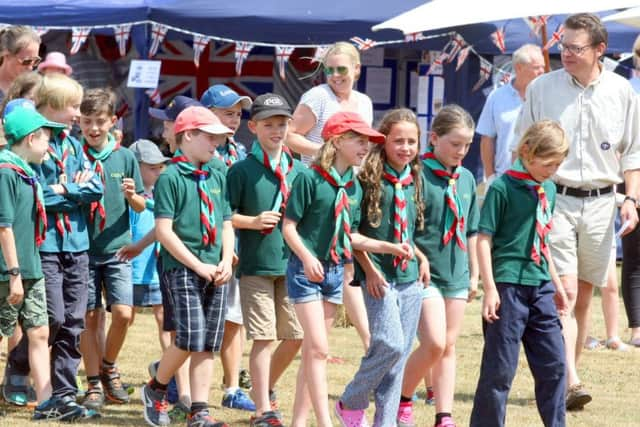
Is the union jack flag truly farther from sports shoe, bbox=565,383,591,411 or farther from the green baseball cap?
the green baseball cap

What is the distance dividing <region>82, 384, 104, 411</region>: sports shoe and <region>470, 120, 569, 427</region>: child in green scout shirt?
Answer: 2.10 meters

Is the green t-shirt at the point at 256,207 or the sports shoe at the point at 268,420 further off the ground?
the green t-shirt at the point at 256,207

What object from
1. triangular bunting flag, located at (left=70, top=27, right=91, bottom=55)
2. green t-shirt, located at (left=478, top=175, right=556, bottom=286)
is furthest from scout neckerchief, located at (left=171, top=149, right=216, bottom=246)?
triangular bunting flag, located at (left=70, top=27, right=91, bottom=55)

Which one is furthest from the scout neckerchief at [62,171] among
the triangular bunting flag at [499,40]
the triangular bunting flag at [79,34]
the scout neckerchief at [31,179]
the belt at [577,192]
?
the triangular bunting flag at [499,40]

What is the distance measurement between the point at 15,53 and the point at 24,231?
144 centimetres

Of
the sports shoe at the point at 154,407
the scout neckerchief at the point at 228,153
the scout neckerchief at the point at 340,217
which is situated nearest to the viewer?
the scout neckerchief at the point at 340,217

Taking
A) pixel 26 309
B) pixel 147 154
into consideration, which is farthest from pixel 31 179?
pixel 147 154

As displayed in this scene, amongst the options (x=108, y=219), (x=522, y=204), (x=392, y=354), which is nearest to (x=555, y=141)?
(x=522, y=204)

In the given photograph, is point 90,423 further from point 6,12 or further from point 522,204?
point 6,12

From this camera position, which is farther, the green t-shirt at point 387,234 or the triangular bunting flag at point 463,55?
the triangular bunting flag at point 463,55

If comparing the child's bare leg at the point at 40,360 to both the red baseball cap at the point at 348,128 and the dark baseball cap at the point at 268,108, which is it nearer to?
the dark baseball cap at the point at 268,108

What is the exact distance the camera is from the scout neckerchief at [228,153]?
7.04 metres

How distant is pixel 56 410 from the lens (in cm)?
632

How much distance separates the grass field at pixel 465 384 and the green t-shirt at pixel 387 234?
105cm
